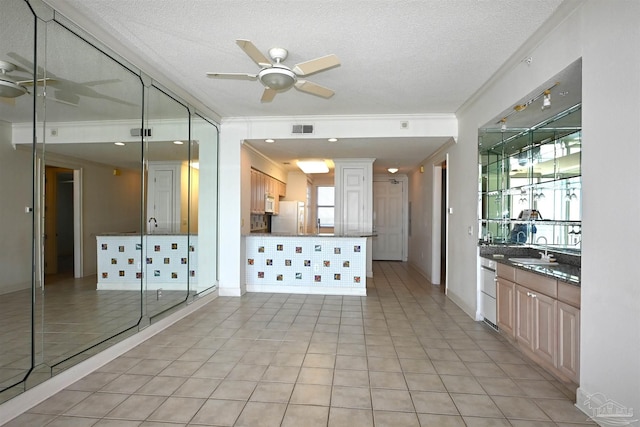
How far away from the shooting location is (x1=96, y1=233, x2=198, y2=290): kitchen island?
11.2 ft

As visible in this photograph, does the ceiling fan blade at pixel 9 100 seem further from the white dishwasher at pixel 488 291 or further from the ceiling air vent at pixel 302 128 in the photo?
the white dishwasher at pixel 488 291

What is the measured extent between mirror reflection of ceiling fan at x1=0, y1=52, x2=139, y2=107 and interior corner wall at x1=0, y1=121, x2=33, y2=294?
25 centimetres

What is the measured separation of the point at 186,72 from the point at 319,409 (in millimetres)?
3474

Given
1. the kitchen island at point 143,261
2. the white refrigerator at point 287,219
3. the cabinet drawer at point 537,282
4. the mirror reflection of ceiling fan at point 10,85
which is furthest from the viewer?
the white refrigerator at point 287,219

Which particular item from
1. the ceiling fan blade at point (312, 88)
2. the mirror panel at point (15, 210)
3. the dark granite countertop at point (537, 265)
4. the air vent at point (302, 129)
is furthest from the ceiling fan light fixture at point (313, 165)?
the mirror panel at point (15, 210)

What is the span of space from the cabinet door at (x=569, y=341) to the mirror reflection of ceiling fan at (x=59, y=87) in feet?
13.5

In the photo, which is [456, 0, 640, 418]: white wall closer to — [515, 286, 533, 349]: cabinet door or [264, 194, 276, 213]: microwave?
[515, 286, 533, 349]: cabinet door

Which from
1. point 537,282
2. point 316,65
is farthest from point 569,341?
point 316,65

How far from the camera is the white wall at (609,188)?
1805mm

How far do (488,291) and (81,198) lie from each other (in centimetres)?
443

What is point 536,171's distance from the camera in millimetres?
3877

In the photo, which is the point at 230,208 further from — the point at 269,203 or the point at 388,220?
the point at 388,220

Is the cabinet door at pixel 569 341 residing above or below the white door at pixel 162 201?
below

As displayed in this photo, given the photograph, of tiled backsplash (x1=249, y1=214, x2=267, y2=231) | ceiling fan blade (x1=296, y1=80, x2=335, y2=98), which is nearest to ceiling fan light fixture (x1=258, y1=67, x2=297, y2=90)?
ceiling fan blade (x1=296, y1=80, x2=335, y2=98)
